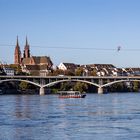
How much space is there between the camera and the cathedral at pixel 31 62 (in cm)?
15712

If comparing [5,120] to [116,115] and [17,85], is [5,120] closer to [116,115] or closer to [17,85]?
[116,115]

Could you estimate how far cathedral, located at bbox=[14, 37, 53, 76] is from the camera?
157125 millimetres

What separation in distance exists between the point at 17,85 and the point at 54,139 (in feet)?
286

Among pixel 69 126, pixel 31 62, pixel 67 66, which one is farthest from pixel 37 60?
pixel 69 126

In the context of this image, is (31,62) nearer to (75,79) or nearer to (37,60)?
(37,60)

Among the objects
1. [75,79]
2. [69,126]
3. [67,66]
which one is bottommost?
[69,126]

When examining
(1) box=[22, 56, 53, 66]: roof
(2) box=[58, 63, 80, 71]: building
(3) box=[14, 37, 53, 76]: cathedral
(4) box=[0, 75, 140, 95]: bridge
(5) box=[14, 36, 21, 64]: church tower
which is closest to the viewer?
(4) box=[0, 75, 140, 95]: bridge

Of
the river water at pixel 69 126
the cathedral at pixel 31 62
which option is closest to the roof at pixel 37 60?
the cathedral at pixel 31 62

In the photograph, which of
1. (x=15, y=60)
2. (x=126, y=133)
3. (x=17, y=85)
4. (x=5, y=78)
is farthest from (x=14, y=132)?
(x=15, y=60)

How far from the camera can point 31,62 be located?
169250mm

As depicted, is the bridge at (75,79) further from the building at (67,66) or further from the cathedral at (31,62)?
the building at (67,66)

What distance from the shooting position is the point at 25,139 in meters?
34.9

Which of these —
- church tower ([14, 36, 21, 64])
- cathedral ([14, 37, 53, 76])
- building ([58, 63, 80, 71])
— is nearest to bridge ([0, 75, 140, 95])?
cathedral ([14, 37, 53, 76])

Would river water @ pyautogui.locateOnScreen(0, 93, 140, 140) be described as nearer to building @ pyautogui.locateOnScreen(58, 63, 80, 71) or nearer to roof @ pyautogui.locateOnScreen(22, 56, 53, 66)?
building @ pyautogui.locateOnScreen(58, 63, 80, 71)
